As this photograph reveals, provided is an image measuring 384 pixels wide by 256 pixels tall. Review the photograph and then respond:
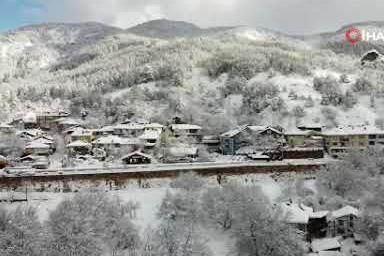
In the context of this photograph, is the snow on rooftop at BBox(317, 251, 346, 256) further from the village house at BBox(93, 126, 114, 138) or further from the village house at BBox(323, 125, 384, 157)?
the village house at BBox(93, 126, 114, 138)

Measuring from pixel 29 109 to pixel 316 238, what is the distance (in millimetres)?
63628

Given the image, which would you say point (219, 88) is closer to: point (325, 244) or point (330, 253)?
point (325, 244)

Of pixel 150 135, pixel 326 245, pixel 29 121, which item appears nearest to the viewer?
pixel 326 245

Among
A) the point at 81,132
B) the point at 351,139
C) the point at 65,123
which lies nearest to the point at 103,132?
the point at 81,132

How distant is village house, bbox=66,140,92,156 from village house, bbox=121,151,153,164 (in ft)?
26.9

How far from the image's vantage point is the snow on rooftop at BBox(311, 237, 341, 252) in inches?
1093

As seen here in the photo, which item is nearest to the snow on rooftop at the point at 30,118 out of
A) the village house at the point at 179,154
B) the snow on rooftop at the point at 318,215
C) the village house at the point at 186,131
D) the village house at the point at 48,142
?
the village house at the point at 48,142

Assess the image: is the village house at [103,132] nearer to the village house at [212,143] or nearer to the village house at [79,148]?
the village house at [79,148]

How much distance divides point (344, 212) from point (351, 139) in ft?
66.3

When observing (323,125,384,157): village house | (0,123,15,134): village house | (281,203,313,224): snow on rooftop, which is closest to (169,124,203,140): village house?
(323,125,384,157): village house

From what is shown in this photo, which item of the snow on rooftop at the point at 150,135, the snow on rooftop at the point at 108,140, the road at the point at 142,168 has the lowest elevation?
the road at the point at 142,168

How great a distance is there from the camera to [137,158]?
44.2m

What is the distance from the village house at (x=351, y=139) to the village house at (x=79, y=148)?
27.5 m

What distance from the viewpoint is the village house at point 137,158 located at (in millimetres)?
44000
